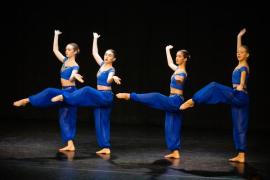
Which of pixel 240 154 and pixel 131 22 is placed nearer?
pixel 240 154

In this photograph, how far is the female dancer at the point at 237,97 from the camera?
495 cm

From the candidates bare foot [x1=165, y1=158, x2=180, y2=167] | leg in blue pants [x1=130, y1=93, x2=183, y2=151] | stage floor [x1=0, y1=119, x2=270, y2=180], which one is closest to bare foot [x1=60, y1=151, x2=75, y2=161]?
stage floor [x1=0, y1=119, x2=270, y2=180]

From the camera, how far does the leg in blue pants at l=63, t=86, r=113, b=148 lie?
5.31 m

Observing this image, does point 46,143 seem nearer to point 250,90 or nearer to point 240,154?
point 240,154

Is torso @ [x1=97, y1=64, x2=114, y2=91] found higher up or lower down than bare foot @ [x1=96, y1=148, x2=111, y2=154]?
higher up

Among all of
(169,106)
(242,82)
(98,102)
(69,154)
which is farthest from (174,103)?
(69,154)

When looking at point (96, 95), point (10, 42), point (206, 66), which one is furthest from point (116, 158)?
point (10, 42)

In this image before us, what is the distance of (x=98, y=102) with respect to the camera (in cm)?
543

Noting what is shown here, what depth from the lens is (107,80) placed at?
18.1 ft

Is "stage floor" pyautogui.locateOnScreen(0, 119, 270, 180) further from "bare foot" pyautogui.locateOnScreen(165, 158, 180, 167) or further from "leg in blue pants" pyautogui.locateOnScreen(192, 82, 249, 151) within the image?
"leg in blue pants" pyautogui.locateOnScreen(192, 82, 249, 151)

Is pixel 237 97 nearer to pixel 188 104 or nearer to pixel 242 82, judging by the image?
pixel 242 82

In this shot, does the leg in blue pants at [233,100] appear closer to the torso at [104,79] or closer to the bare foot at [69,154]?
the torso at [104,79]

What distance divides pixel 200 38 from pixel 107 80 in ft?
9.00

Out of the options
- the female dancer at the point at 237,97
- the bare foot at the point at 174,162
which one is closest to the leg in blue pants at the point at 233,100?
the female dancer at the point at 237,97
